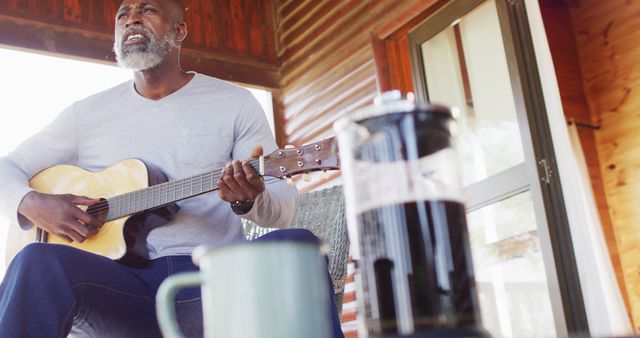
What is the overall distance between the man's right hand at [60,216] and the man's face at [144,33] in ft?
2.07

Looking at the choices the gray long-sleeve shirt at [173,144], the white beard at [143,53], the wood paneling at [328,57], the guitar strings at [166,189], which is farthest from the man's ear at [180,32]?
the wood paneling at [328,57]

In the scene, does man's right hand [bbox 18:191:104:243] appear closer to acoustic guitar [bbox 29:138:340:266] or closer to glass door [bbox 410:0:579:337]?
acoustic guitar [bbox 29:138:340:266]

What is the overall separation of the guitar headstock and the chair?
0.93ft

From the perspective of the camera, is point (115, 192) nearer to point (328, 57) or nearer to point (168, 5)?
point (168, 5)

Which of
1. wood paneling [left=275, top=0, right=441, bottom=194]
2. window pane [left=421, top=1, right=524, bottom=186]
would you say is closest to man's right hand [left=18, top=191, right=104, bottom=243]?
window pane [left=421, top=1, right=524, bottom=186]

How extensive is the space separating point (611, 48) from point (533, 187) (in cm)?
289

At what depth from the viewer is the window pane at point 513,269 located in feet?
11.1

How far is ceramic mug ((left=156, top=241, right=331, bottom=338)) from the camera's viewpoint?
0.68m

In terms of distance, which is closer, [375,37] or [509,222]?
[509,222]

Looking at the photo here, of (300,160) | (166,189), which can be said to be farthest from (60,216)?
(300,160)

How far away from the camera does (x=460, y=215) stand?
65 centimetres

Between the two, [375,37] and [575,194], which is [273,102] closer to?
[375,37]

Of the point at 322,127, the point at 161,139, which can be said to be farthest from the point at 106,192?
the point at 322,127

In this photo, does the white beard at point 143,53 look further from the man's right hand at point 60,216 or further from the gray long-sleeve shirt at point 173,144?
the man's right hand at point 60,216
